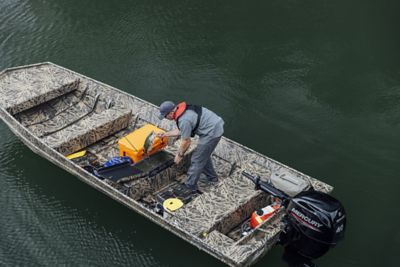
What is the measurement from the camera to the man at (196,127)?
31.1 ft

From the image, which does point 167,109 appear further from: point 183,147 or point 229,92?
point 229,92

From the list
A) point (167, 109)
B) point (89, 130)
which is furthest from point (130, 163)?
point (167, 109)

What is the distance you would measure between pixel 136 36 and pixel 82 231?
10709 mm

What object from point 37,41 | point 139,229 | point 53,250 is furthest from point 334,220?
point 37,41

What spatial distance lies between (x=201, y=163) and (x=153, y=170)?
1349mm

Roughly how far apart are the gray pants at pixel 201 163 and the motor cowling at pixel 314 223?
2.49 m

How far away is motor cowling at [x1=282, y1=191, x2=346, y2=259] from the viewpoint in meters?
7.50

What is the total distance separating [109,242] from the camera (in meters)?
10.5

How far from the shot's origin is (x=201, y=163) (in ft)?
33.3

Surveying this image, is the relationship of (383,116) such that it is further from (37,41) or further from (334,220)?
(37,41)

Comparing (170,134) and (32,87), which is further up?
(170,134)

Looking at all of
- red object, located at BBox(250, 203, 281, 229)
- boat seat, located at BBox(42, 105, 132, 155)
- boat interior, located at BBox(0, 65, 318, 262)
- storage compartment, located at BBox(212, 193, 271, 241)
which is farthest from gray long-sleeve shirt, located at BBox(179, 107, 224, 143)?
boat seat, located at BBox(42, 105, 132, 155)

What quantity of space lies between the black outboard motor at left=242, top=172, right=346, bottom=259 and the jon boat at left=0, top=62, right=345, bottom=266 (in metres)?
0.03

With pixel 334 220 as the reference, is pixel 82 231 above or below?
below
